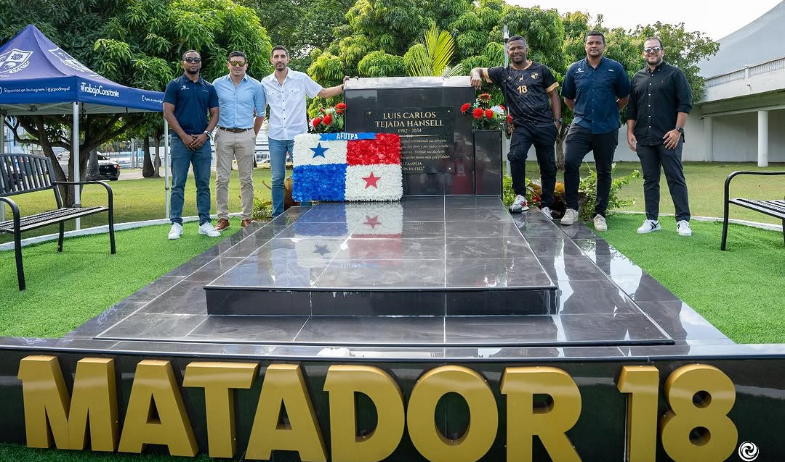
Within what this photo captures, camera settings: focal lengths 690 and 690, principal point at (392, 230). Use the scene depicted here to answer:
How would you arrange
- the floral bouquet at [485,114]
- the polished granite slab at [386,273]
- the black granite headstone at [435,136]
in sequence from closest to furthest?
the polished granite slab at [386,273]
the floral bouquet at [485,114]
the black granite headstone at [435,136]

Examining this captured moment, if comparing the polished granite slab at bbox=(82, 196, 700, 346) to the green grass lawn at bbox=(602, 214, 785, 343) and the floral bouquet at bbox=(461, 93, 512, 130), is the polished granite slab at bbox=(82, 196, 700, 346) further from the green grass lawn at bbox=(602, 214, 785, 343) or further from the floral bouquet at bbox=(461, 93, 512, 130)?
the floral bouquet at bbox=(461, 93, 512, 130)

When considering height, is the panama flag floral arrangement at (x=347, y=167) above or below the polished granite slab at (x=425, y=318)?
above

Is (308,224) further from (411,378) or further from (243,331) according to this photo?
(411,378)

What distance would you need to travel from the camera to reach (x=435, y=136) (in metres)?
7.91

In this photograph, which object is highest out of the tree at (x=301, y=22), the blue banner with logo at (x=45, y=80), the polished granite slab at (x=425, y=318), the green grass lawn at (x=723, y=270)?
the tree at (x=301, y=22)

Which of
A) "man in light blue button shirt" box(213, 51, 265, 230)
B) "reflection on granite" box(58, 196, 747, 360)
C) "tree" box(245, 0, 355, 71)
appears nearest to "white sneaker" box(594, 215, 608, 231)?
"reflection on granite" box(58, 196, 747, 360)

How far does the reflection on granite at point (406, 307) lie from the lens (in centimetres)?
318

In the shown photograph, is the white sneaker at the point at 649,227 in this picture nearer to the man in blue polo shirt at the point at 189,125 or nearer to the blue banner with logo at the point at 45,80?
the man in blue polo shirt at the point at 189,125

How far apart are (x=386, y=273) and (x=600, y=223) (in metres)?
4.14

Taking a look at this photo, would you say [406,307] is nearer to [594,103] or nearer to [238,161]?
[594,103]

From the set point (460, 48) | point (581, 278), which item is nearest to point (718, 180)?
point (460, 48)

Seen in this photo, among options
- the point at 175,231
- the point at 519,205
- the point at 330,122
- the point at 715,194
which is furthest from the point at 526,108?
the point at 715,194

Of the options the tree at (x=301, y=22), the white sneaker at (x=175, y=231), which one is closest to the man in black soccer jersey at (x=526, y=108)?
the white sneaker at (x=175, y=231)

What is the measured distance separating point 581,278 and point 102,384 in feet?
9.45
